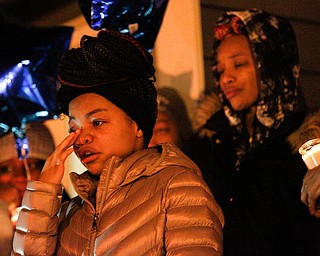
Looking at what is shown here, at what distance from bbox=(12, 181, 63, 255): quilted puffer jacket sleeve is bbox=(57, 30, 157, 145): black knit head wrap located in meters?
0.30

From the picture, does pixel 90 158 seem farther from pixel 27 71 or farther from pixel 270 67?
pixel 27 71

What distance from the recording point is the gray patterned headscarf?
302 centimetres

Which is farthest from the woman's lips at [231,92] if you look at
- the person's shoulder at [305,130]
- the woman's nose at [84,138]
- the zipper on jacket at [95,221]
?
the zipper on jacket at [95,221]

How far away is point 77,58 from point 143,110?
25cm

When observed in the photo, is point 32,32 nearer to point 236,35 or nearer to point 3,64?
point 3,64

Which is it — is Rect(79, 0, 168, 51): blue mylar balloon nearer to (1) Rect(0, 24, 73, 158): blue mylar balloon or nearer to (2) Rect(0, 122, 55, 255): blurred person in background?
(1) Rect(0, 24, 73, 158): blue mylar balloon

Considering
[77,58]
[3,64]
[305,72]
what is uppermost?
[77,58]

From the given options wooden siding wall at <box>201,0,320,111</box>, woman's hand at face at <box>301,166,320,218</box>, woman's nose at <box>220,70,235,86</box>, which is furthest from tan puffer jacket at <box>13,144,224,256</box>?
wooden siding wall at <box>201,0,320,111</box>

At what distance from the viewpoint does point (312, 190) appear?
2414mm

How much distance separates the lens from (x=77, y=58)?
99.1 inches

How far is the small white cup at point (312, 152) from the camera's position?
234cm

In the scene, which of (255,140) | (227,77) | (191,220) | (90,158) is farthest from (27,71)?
(191,220)

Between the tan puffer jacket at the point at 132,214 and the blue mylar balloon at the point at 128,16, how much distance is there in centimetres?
92

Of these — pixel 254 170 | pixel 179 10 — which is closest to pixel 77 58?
pixel 254 170
